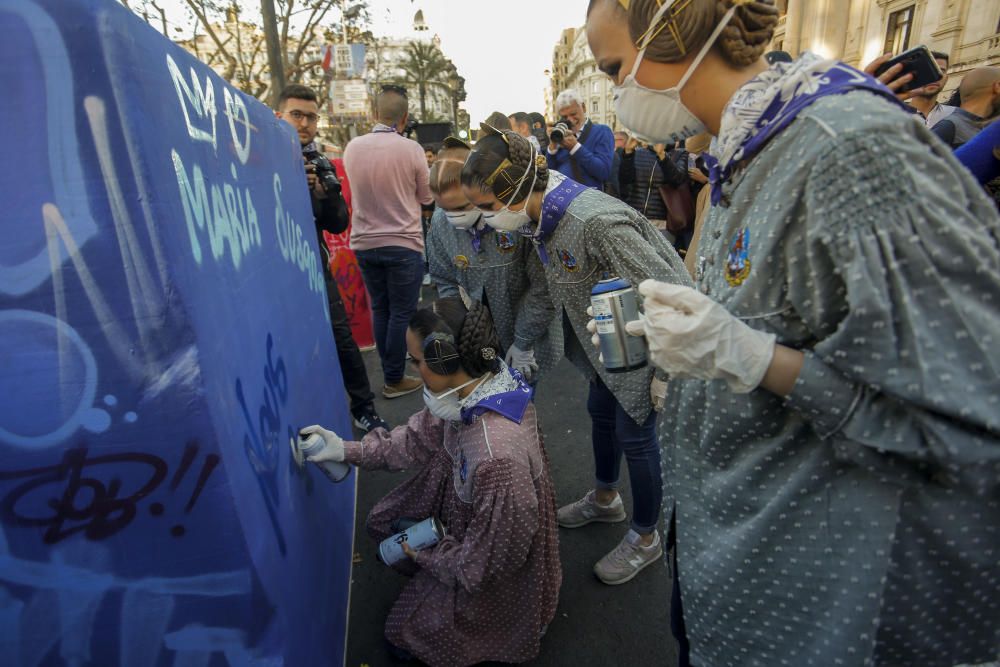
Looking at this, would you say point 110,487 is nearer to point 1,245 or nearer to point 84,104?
point 1,245

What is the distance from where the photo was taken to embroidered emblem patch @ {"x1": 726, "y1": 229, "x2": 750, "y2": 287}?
0.87 meters

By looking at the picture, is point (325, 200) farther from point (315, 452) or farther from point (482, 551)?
point (482, 551)

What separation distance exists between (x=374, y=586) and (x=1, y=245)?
190 centimetres

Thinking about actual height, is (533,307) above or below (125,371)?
below

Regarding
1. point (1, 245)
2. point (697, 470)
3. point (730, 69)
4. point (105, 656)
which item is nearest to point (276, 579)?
point (105, 656)

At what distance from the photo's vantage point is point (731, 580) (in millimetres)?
986

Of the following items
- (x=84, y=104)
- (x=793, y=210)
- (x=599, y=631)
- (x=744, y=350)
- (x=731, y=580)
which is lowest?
(x=599, y=631)

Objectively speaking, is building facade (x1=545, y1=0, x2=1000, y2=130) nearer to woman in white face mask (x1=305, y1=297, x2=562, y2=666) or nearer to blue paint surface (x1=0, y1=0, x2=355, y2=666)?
woman in white face mask (x1=305, y1=297, x2=562, y2=666)

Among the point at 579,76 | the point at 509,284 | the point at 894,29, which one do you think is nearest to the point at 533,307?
the point at 509,284

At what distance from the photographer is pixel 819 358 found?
754 millimetres

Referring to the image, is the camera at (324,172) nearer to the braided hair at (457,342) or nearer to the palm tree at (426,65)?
the braided hair at (457,342)

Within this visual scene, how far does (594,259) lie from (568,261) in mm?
108

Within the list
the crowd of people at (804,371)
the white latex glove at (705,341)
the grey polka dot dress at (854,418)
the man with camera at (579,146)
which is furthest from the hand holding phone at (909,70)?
the man with camera at (579,146)

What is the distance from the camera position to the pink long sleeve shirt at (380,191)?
3713 millimetres
